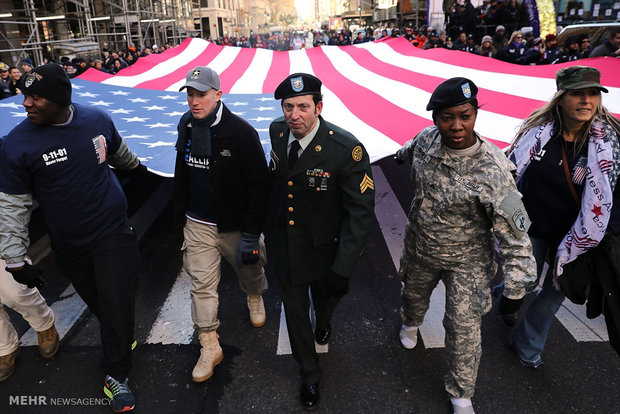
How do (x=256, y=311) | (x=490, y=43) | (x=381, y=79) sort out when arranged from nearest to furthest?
(x=256, y=311)
(x=381, y=79)
(x=490, y=43)

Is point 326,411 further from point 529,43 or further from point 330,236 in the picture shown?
point 529,43

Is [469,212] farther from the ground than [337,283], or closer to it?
farther from the ground

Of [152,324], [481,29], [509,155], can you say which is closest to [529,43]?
[481,29]

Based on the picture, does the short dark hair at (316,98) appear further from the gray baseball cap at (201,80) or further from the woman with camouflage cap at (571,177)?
the woman with camouflage cap at (571,177)

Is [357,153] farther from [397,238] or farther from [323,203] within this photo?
[397,238]

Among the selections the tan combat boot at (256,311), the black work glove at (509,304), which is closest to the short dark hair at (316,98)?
the black work glove at (509,304)

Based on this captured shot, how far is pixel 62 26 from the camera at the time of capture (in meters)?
20.0

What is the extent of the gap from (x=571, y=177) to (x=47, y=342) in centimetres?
366

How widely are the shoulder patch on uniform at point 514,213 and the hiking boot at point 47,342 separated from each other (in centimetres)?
312

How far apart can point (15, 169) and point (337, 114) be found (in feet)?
12.6

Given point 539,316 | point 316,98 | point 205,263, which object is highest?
point 316,98

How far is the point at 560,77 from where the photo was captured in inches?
101

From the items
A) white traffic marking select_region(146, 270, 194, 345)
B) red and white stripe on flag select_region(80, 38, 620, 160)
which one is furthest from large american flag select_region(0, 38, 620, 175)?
white traffic marking select_region(146, 270, 194, 345)

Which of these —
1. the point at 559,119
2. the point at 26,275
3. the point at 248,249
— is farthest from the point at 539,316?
the point at 26,275
